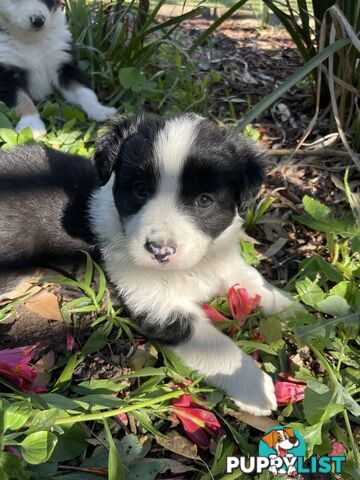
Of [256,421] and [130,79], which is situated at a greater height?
[130,79]

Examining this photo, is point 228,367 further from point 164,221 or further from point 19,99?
point 19,99

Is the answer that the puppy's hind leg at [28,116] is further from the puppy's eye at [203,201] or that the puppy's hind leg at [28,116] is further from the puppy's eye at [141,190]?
the puppy's eye at [203,201]

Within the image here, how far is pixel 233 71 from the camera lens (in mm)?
4953

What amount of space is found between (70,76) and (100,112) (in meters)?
0.59

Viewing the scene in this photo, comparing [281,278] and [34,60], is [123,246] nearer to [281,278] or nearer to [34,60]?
[281,278]

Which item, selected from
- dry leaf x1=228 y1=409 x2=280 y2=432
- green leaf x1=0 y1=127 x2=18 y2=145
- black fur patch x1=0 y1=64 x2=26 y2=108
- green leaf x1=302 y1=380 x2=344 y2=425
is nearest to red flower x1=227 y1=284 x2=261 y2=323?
dry leaf x1=228 y1=409 x2=280 y2=432

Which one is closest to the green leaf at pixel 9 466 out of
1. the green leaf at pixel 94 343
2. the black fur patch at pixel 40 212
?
the green leaf at pixel 94 343

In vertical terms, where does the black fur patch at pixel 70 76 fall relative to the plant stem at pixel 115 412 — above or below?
above

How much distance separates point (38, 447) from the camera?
138 cm

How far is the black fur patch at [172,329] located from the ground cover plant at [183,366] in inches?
3.0

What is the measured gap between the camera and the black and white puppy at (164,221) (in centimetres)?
201

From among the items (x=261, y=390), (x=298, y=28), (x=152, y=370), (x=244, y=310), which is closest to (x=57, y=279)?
(x=152, y=370)

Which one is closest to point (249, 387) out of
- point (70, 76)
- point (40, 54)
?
point (70, 76)

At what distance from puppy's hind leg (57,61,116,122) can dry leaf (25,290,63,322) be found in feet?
6.58
